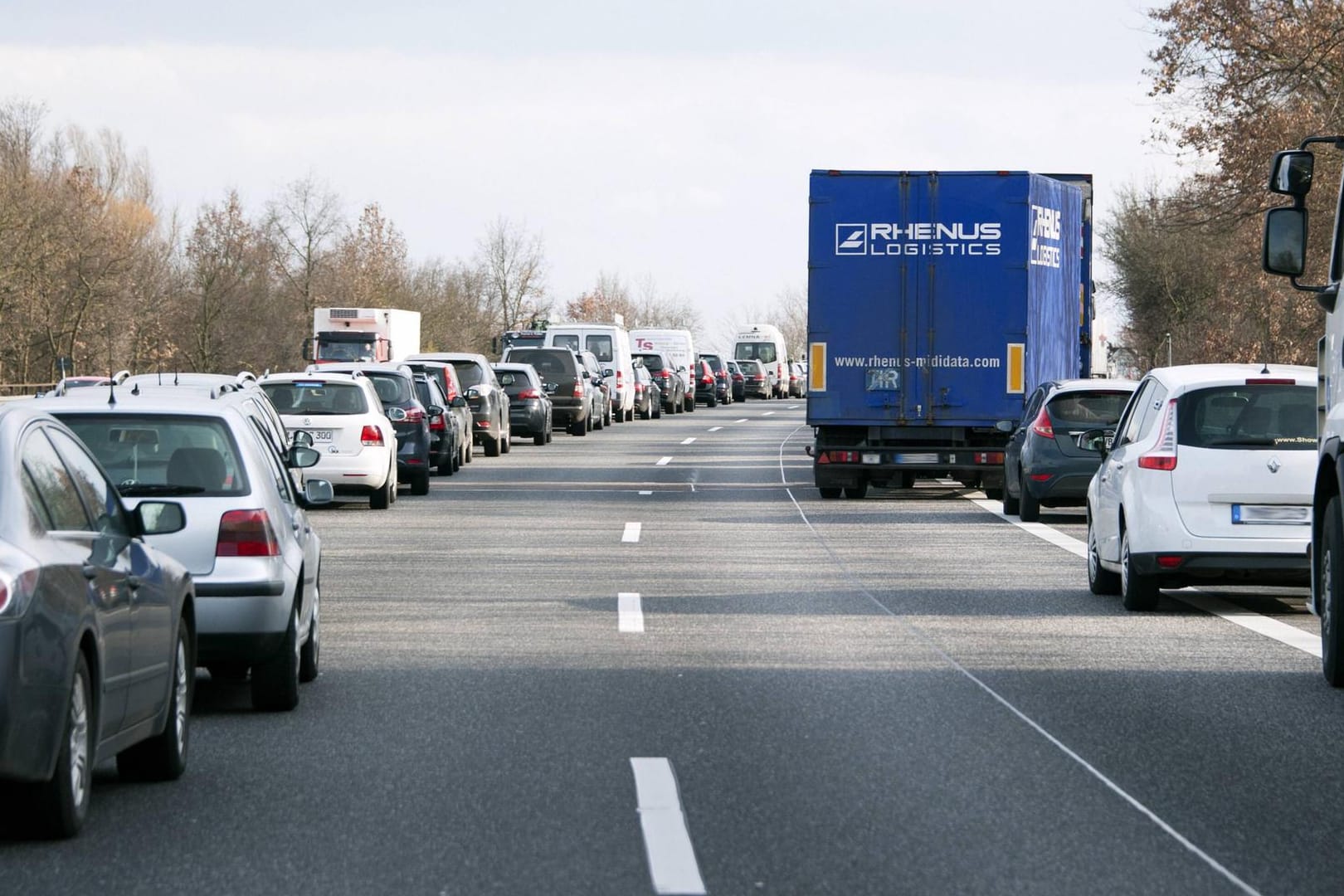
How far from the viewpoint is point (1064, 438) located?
70.8 feet

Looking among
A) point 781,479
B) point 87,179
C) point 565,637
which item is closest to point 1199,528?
point 565,637

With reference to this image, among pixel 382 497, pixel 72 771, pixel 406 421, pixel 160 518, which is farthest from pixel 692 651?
pixel 406 421

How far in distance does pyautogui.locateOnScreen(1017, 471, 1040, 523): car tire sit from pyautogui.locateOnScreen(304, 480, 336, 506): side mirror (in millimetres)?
11914

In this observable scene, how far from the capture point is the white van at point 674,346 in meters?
67.4

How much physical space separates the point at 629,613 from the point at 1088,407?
9.47 meters

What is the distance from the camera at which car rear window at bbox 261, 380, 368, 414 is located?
78.3ft

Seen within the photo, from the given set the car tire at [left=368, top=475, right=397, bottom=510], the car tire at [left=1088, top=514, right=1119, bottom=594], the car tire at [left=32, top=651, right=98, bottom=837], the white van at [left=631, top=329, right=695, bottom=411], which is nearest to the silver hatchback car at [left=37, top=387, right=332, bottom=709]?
the car tire at [left=32, top=651, right=98, bottom=837]

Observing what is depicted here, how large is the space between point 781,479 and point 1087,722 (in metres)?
21.7

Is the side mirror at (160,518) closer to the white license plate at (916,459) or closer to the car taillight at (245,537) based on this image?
the car taillight at (245,537)

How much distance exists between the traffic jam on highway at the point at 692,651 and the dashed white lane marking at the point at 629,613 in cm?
5

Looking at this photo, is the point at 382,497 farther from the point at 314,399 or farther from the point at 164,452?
the point at 164,452

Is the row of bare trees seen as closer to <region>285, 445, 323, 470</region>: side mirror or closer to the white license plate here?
the white license plate

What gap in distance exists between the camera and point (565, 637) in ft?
40.0

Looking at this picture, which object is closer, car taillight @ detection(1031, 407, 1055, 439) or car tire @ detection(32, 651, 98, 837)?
car tire @ detection(32, 651, 98, 837)
